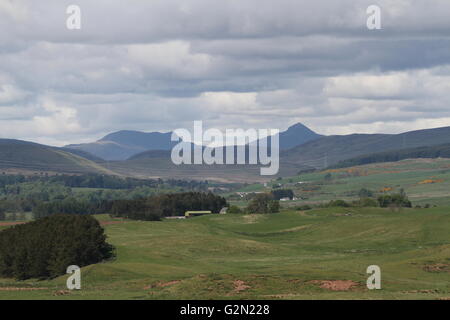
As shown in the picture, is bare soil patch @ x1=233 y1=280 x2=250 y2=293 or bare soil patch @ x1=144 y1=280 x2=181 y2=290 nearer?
bare soil patch @ x1=233 y1=280 x2=250 y2=293

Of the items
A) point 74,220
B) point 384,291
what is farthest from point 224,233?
point 384,291

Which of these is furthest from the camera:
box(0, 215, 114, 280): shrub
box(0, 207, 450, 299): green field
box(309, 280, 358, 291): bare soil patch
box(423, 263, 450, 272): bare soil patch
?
box(0, 215, 114, 280): shrub

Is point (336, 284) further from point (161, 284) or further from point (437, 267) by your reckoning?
point (437, 267)

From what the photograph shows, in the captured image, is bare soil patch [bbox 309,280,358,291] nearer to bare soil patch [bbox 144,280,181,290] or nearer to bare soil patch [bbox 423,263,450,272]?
bare soil patch [bbox 144,280,181,290]

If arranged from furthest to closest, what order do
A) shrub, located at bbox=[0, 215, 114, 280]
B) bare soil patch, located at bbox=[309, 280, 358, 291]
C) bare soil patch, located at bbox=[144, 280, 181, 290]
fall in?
shrub, located at bbox=[0, 215, 114, 280] → bare soil patch, located at bbox=[144, 280, 181, 290] → bare soil patch, located at bbox=[309, 280, 358, 291]

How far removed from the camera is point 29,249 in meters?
98.3

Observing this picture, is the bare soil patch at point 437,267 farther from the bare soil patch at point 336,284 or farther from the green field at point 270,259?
the bare soil patch at point 336,284

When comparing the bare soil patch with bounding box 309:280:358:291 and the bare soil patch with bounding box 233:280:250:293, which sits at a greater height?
the bare soil patch with bounding box 233:280:250:293

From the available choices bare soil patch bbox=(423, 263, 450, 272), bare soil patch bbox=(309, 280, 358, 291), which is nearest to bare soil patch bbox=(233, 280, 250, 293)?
bare soil patch bbox=(309, 280, 358, 291)

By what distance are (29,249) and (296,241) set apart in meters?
64.1

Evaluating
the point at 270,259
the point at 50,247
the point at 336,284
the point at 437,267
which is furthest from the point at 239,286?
the point at 270,259

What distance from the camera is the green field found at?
221 feet

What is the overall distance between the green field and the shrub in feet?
9.01
